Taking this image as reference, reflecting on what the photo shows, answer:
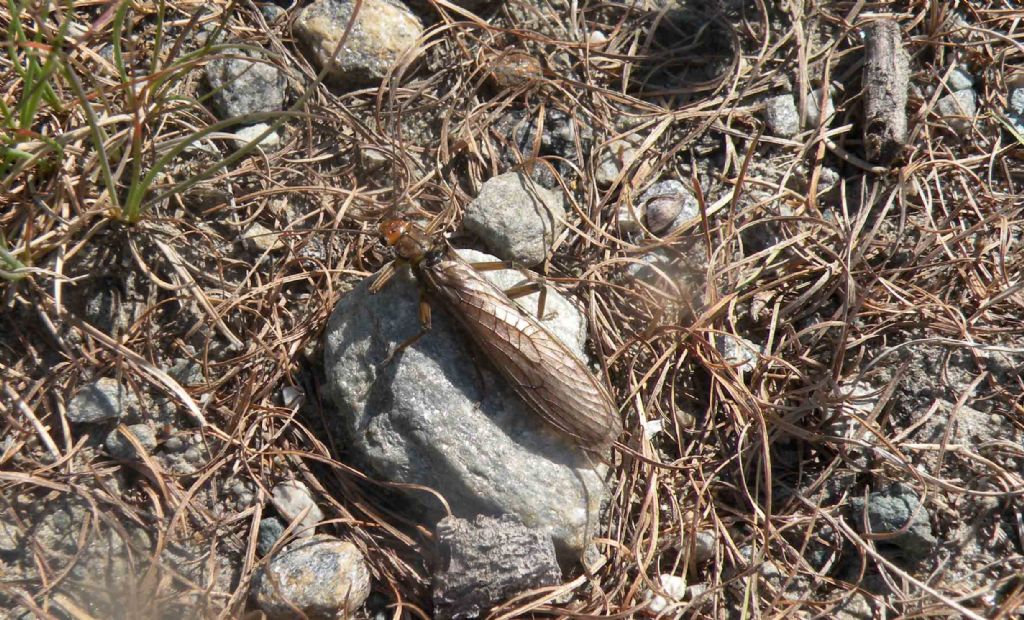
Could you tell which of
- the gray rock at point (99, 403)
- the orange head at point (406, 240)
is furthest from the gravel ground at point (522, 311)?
the orange head at point (406, 240)

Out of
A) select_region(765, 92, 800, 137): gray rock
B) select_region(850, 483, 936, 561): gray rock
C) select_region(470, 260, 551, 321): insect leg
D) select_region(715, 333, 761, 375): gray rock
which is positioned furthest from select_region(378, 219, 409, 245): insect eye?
select_region(850, 483, 936, 561): gray rock

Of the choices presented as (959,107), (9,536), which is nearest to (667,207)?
(959,107)

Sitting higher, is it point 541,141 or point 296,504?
point 541,141

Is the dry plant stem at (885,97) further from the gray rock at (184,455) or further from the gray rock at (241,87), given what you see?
the gray rock at (184,455)

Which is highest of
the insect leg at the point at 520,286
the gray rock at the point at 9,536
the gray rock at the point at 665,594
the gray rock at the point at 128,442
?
the insect leg at the point at 520,286

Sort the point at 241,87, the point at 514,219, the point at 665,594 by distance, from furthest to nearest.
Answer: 1. the point at 241,87
2. the point at 514,219
3. the point at 665,594

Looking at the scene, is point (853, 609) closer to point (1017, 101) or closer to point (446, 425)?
point (446, 425)
